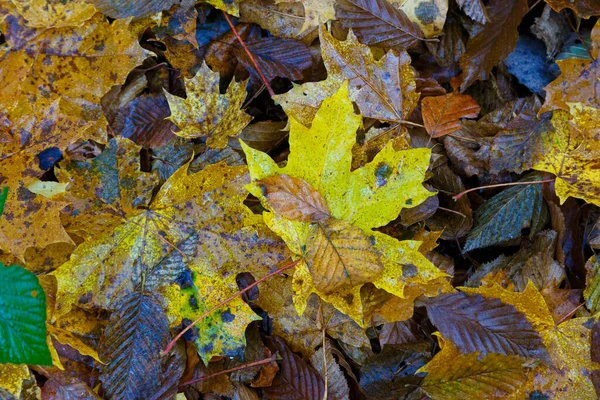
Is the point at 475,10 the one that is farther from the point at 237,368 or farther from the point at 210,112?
the point at 237,368

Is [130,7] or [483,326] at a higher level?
[130,7]

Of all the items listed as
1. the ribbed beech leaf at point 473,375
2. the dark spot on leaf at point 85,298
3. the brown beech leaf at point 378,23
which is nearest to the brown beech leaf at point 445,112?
the brown beech leaf at point 378,23

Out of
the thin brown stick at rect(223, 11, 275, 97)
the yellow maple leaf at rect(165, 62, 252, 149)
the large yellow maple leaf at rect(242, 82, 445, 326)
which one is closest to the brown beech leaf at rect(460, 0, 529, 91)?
the large yellow maple leaf at rect(242, 82, 445, 326)

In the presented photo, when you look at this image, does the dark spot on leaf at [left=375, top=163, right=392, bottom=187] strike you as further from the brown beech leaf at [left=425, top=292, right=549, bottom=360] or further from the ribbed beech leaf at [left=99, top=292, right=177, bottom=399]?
the ribbed beech leaf at [left=99, top=292, right=177, bottom=399]

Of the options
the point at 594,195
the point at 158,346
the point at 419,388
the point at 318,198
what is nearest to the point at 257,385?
the point at 158,346

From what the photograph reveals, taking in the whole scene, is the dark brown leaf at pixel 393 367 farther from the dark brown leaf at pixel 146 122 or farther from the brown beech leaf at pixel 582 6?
the brown beech leaf at pixel 582 6

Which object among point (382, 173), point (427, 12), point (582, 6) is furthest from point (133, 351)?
point (582, 6)

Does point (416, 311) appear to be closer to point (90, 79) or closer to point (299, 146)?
point (299, 146)
